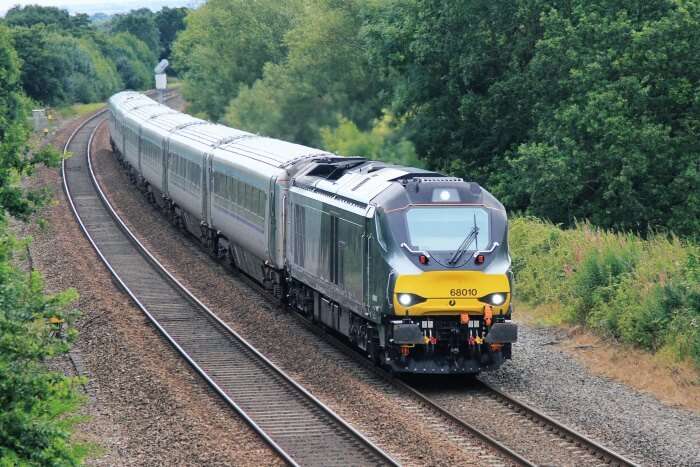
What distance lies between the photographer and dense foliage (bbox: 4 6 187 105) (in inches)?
3622

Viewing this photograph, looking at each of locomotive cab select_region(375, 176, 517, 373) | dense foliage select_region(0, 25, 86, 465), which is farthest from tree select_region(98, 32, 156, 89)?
dense foliage select_region(0, 25, 86, 465)

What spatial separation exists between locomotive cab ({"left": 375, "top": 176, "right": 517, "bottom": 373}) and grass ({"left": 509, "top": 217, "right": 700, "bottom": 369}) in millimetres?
2994

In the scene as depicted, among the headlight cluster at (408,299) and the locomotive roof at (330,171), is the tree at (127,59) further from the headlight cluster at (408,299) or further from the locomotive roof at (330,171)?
the headlight cluster at (408,299)

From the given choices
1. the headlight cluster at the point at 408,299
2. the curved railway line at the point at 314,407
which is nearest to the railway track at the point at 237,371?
the curved railway line at the point at 314,407

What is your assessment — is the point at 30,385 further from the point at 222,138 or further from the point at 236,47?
the point at 236,47

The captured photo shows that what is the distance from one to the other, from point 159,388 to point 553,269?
951 centimetres

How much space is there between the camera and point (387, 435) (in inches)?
598

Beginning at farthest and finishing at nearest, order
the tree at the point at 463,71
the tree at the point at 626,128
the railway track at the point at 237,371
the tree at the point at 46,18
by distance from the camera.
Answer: the tree at the point at 46,18 → the tree at the point at 463,71 → the tree at the point at 626,128 → the railway track at the point at 237,371

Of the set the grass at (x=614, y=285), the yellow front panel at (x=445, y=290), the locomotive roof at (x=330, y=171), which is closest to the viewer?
the yellow front panel at (x=445, y=290)

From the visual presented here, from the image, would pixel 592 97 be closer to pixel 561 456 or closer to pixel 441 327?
pixel 441 327

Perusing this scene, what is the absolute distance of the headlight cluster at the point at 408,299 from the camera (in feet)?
56.0

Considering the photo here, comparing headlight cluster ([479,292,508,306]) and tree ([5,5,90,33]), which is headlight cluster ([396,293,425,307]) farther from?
tree ([5,5,90,33])

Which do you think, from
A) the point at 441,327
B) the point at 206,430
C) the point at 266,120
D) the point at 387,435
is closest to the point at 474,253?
the point at 441,327

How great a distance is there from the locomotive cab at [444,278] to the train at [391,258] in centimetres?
1
